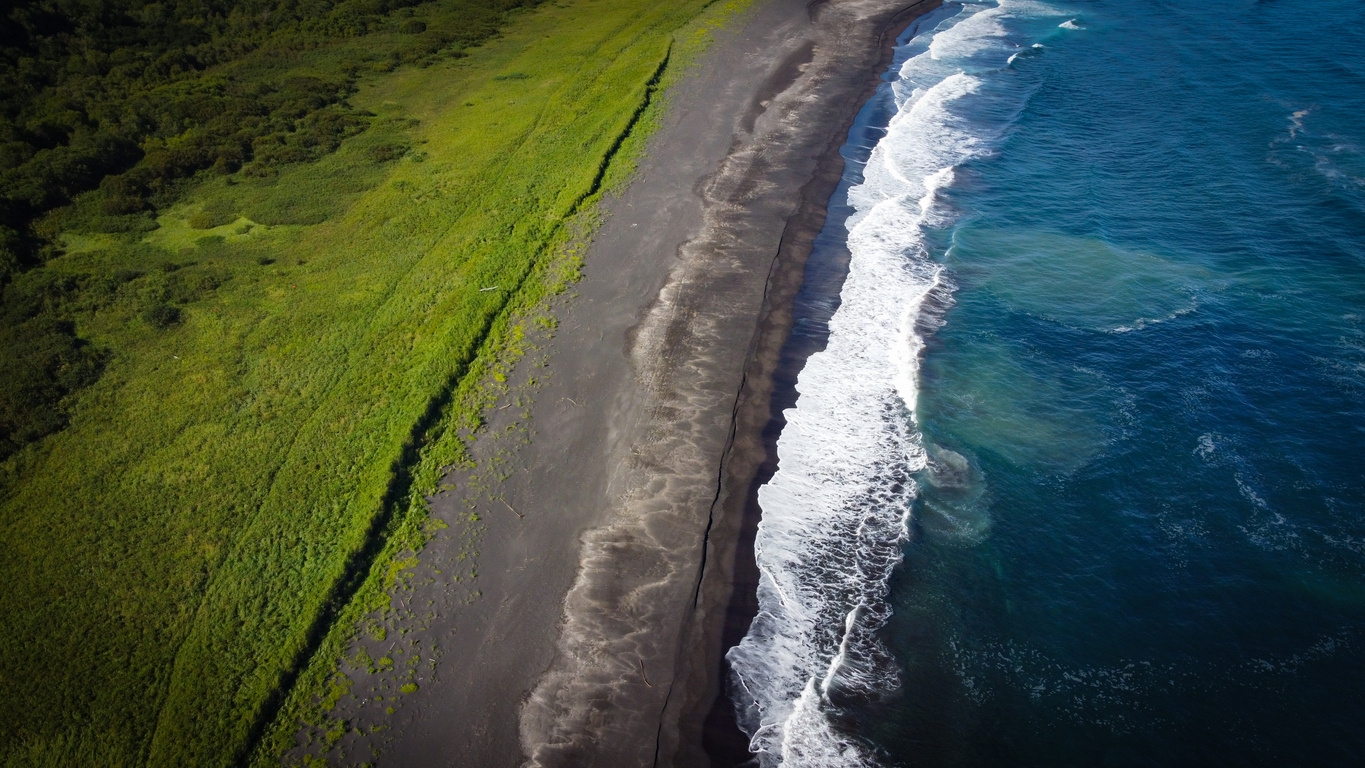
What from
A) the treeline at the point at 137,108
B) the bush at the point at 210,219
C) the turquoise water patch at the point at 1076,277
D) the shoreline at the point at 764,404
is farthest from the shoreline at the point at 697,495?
the bush at the point at 210,219

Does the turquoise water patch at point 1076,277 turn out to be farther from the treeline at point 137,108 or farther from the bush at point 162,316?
the treeline at point 137,108

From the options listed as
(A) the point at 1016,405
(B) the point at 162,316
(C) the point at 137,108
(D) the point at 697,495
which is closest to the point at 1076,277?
(A) the point at 1016,405

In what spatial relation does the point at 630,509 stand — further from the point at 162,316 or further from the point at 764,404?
the point at 162,316

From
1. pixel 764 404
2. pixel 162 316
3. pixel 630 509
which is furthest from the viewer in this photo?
pixel 162 316

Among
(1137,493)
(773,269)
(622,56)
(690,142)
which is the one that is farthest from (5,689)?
(622,56)

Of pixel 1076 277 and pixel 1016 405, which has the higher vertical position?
pixel 1076 277

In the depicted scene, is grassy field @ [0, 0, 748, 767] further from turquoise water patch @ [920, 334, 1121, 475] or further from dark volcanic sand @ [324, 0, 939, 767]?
turquoise water patch @ [920, 334, 1121, 475]
